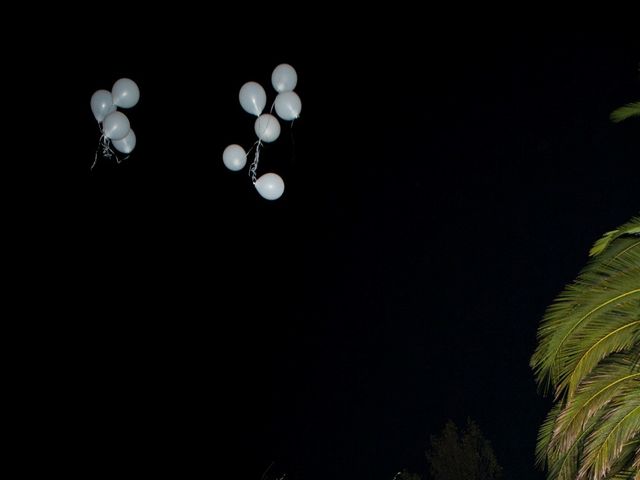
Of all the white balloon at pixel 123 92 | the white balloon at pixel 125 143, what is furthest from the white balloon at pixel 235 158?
the white balloon at pixel 123 92

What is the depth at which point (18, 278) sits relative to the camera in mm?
9055

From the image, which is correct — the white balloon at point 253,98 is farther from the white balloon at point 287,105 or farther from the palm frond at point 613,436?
the palm frond at point 613,436

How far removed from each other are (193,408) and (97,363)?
376 cm

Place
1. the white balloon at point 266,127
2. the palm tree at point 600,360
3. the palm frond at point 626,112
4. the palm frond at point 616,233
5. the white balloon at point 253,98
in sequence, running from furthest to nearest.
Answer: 1. the white balloon at point 253,98
2. the white balloon at point 266,127
3. the palm frond at point 626,112
4. the palm frond at point 616,233
5. the palm tree at point 600,360

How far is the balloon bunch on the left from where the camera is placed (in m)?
7.94

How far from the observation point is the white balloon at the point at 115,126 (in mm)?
7883

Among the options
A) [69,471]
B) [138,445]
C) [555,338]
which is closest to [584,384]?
[555,338]

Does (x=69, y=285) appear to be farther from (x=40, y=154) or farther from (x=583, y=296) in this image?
(x=583, y=296)

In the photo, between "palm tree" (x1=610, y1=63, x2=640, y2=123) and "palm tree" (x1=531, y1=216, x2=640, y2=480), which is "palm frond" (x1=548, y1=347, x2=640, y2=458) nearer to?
"palm tree" (x1=531, y1=216, x2=640, y2=480)

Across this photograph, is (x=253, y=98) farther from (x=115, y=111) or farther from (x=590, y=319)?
(x=590, y=319)

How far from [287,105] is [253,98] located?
495 millimetres

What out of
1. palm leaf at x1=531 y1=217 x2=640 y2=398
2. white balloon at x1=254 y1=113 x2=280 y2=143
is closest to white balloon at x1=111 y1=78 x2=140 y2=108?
white balloon at x1=254 y1=113 x2=280 y2=143

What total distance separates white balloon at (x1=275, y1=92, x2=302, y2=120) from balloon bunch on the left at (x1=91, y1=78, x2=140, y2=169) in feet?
6.49

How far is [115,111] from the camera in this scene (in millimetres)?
8336
